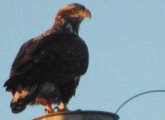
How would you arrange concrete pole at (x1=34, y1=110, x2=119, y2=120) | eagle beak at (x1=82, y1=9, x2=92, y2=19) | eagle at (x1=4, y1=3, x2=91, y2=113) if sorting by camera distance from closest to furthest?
concrete pole at (x1=34, y1=110, x2=119, y2=120) < eagle at (x1=4, y1=3, x2=91, y2=113) < eagle beak at (x1=82, y1=9, x2=92, y2=19)

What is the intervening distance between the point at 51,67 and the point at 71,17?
1.93m

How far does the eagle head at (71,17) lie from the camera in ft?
33.2

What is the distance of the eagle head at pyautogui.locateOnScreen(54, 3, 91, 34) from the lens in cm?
1012

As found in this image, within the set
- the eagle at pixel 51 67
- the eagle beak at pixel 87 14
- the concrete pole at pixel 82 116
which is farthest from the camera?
Answer: the eagle beak at pixel 87 14

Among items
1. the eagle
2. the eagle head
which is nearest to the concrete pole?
the eagle

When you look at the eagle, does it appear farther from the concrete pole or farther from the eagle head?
the concrete pole

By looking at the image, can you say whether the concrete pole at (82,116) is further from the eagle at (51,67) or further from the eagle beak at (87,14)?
the eagle beak at (87,14)

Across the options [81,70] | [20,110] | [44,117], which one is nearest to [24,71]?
[20,110]

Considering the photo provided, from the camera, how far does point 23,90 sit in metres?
7.96

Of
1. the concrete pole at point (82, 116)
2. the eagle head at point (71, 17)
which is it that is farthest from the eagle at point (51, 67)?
the concrete pole at point (82, 116)

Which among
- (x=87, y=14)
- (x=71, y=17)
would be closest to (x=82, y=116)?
(x=87, y=14)

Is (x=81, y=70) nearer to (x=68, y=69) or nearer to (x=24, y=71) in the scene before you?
(x=68, y=69)

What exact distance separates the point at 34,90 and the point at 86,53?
1.83 metres

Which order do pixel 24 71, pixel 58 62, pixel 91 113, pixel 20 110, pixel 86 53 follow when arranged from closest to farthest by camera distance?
pixel 91 113 < pixel 20 110 < pixel 24 71 < pixel 58 62 < pixel 86 53
